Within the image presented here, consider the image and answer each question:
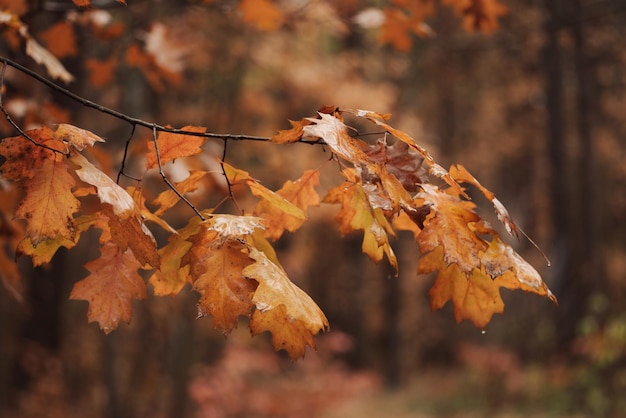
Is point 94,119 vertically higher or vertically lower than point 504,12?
lower

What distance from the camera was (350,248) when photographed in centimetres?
1578

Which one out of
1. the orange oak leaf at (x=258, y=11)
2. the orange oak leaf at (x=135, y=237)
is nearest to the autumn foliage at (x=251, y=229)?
the orange oak leaf at (x=135, y=237)

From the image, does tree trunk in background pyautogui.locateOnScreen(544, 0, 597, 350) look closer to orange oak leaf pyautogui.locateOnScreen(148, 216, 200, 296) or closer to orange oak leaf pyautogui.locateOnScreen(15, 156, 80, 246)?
orange oak leaf pyautogui.locateOnScreen(148, 216, 200, 296)

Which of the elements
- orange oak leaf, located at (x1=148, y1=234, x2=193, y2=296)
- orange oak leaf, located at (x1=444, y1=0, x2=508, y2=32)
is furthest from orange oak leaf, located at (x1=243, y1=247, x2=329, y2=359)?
orange oak leaf, located at (x1=444, y1=0, x2=508, y2=32)

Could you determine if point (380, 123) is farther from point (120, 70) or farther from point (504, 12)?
point (120, 70)

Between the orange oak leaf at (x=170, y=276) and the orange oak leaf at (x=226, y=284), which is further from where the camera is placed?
the orange oak leaf at (x=170, y=276)

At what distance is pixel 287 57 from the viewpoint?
34.7 ft

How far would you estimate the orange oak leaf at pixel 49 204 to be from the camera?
4.27 ft

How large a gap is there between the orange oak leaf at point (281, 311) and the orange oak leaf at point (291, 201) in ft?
1.24

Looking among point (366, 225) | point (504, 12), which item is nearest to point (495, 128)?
point (504, 12)

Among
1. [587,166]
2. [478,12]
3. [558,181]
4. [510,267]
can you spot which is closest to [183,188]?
[510,267]

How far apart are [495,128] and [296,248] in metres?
6.36

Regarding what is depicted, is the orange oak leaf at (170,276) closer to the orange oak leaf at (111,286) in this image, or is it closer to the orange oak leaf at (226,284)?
the orange oak leaf at (111,286)

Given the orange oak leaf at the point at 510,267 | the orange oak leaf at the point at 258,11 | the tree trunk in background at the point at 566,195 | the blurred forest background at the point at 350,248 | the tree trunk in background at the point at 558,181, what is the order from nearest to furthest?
the orange oak leaf at the point at 510,267
the orange oak leaf at the point at 258,11
the blurred forest background at the point at 350,248
the tree trunk in background at the point at 566,195
the tree trunk in background at the point at 558,181
